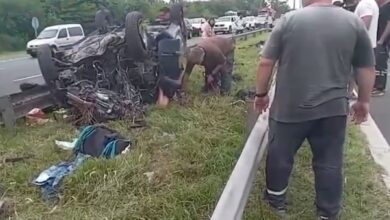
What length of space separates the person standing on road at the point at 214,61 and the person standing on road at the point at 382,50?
248cm

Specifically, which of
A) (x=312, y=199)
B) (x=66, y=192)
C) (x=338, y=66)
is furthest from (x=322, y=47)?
(x=66, y=192)

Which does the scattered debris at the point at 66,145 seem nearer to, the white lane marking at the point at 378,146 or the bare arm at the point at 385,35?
the white lane marking at the point at 378,146

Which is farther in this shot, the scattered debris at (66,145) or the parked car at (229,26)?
the parked car at (229,26)

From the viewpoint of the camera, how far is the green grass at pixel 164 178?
3.83 meters

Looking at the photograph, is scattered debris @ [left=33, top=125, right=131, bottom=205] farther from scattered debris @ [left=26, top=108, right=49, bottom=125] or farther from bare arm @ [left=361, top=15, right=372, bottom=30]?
bare arm @ [left=361, top=15, right=372, bottom=30]

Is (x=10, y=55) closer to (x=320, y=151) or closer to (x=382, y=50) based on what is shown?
(x=382, y=50)

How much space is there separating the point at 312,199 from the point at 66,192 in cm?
199

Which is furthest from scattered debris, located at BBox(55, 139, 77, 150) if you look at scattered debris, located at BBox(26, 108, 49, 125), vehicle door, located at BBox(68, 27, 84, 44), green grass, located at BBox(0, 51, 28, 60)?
green grass, located at BBox(0, 51, 28, 60)

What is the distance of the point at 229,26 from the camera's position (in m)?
45.5

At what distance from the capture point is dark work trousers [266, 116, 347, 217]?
3406mm

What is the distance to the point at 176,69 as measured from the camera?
26.2ft

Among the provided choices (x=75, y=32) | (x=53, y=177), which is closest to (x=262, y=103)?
(x=53, y=177)

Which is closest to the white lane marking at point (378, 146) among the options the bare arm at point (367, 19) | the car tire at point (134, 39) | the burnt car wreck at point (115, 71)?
the bare arm at point (367, 19)

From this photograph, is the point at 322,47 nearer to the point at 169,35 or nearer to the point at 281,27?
the point at 281,27
